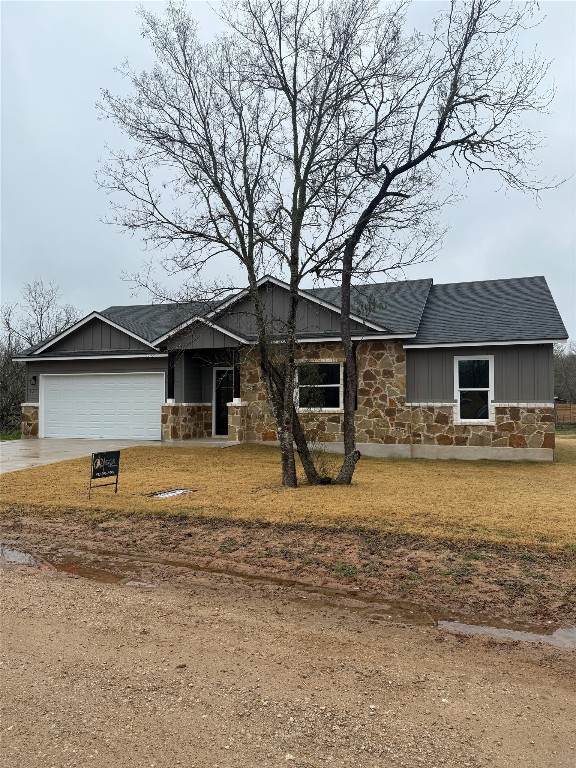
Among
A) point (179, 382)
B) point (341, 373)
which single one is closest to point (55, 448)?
point (179, 382)

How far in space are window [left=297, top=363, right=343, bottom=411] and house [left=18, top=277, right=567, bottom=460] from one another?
3 cm

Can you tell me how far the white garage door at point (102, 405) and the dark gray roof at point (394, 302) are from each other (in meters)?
6.33

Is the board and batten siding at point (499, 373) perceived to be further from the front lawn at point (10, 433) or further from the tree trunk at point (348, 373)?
the front lawn at point (10, 433)

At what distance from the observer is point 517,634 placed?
4.36m

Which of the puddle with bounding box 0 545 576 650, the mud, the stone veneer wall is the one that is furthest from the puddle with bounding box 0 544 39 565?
the stone veneer wall

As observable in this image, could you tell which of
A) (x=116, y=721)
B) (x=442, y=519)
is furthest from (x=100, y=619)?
(x=442, y=519)

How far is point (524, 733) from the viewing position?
117 inches

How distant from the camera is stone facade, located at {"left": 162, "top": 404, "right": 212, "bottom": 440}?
18578mm

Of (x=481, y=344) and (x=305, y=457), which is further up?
(x=481, y=344)

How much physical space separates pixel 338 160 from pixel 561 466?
9097mm

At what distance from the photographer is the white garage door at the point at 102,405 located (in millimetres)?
19641

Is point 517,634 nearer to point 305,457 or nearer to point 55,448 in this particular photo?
point 305,457

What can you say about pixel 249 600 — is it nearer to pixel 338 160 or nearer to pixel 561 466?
pixel 338 160

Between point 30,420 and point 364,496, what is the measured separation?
15321mm
